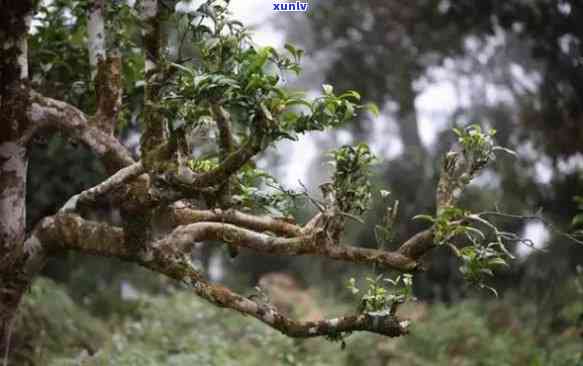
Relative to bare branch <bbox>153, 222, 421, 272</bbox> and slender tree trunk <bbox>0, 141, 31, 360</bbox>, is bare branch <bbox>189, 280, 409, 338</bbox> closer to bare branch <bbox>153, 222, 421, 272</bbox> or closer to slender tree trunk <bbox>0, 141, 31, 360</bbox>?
bare branch <bbox>153, 222, 421, 272</bbox>

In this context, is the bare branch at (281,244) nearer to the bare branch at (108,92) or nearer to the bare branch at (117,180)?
the bare branch at (117,180)

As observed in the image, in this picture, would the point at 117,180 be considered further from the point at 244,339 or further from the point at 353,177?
the point at 244,339

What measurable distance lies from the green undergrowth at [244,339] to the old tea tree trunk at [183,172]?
2.21 metres

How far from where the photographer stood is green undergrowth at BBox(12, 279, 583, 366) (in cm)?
602

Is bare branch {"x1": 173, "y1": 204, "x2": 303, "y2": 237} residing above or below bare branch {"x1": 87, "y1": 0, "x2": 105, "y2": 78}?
below

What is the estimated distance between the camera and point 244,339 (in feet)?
23.4

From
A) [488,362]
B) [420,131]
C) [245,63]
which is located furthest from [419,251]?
[420,131]

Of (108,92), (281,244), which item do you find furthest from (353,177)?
(108,92)

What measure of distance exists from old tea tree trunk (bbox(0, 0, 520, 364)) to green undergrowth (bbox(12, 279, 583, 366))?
221cm

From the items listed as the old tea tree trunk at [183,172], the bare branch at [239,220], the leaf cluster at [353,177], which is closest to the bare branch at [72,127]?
the old tea tree trunk at [183,172]

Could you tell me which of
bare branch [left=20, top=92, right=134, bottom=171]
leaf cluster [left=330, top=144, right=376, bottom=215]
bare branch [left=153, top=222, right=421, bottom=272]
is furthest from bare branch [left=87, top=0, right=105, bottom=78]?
leaf cluster [left=330, top=144, right=376, bottom=215]

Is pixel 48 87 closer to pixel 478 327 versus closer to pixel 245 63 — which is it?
pixel 245 63

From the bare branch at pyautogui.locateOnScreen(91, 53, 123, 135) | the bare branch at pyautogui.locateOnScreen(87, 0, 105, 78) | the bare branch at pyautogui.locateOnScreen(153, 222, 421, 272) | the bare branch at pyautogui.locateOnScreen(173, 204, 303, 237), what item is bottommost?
the bare branch at pyautogui.locateOnScreen(153, 222, 421, 272)

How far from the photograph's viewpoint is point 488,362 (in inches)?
284
